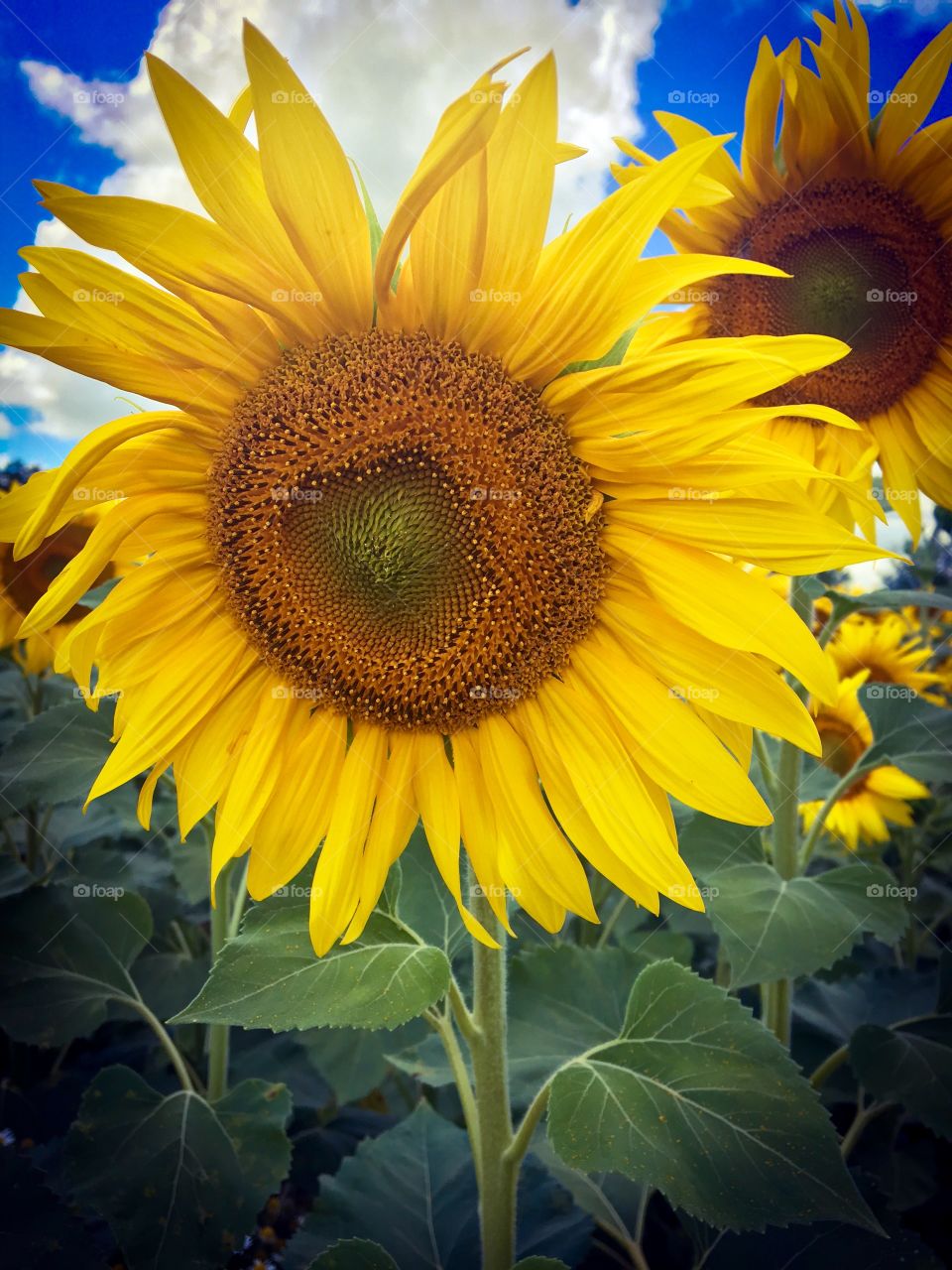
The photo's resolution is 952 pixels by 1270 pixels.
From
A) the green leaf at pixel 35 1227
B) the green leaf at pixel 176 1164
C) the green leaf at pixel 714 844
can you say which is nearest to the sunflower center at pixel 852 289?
the green leaf at pixel 714 844

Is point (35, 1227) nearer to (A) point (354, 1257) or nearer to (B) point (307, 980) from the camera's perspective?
(A) point (354, 1257)

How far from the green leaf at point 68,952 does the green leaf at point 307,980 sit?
0.87 m

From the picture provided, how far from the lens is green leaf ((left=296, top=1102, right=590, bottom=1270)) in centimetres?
163

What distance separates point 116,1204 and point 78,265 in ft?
5.06

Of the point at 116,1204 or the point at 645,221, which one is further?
the point at 116,1204

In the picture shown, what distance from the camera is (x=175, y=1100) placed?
175 centimetres

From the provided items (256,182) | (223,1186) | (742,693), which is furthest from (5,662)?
(742,693)

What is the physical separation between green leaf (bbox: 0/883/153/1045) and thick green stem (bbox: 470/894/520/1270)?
946mm

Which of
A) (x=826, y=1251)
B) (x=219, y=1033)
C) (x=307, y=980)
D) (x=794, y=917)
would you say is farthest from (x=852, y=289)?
(x=219, y=1033)

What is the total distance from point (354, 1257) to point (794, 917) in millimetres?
913

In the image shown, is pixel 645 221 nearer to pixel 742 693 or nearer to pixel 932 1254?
pixel 742 693

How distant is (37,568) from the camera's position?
2598mm

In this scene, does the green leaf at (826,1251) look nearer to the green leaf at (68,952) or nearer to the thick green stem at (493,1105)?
the thick green stem at (493,1105)

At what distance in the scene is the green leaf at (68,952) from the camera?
1857 mm
